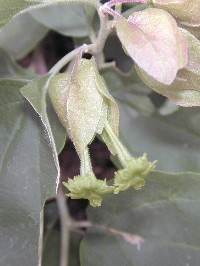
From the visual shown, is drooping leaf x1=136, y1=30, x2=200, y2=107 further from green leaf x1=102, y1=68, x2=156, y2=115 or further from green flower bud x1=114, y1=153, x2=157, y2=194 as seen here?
green leaf x1=102, y1=68, x2=156, y2=115

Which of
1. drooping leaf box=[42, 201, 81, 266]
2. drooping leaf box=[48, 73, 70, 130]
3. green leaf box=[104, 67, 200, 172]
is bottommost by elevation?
drooping leaf box=[42, 201, 81, 266]

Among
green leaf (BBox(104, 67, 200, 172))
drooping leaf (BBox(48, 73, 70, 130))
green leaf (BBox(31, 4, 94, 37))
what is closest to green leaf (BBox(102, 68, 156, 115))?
green leaf (BBox(104, 67, 200, 172))

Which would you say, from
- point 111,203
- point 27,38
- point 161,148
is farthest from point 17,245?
point 27,38

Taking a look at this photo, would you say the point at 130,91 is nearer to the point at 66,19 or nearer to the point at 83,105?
the point at 66,19

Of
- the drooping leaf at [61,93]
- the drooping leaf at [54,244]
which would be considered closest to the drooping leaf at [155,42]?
the drooping leaf at [61,93]

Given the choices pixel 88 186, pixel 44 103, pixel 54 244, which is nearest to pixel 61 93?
pixel 44 103

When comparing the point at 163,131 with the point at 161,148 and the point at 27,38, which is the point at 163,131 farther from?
the point at 27,38

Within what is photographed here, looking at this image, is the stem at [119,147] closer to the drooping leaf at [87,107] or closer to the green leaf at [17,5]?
the drooping leaf at [87,107]
